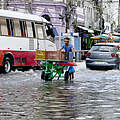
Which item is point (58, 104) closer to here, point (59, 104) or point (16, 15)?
point (59, 104)

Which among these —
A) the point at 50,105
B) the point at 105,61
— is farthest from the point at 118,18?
the point at 50,105

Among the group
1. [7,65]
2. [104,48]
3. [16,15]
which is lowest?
[7,65]

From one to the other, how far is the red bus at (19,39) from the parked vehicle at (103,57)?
106 inches

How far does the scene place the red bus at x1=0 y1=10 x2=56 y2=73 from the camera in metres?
25.5

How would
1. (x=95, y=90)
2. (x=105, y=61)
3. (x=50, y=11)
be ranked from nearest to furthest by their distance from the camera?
(x=95, y=90)
(x=105, y=61)
(x=50, y=11)

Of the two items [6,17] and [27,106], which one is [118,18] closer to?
[6,17]

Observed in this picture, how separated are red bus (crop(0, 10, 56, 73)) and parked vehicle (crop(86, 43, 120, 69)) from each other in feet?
8.87

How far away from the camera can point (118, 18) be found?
100062 mm

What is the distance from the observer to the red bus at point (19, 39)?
83.5 ft

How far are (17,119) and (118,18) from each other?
92230mm

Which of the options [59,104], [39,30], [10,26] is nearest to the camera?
[59,104]

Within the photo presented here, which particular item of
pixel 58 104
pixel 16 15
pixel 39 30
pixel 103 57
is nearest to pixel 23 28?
pixel 16 15

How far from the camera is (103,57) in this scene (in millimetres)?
27703

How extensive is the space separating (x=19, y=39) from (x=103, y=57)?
14.7 feet
